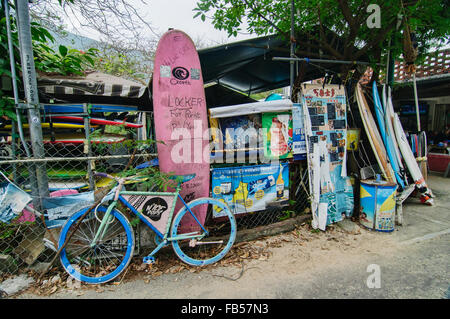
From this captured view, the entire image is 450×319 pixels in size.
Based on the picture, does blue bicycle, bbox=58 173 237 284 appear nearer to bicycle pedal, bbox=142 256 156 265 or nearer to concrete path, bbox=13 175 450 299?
bicycle pedal, bbox=142 256 156 265

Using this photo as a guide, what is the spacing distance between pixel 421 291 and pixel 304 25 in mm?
4420

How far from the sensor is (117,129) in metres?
4.09

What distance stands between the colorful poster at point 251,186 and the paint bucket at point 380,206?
52.1 inches

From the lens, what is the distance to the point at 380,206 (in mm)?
3520

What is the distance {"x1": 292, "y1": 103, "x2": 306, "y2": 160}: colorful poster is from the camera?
359cm

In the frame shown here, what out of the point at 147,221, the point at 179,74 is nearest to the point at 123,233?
the point at 147,221

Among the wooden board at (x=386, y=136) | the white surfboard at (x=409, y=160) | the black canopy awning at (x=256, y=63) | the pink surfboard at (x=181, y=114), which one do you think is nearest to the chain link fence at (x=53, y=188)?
the pink surfboard at (x=181, y=114)

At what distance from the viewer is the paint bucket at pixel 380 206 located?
3.49 metres

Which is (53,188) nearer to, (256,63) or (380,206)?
(380,206)

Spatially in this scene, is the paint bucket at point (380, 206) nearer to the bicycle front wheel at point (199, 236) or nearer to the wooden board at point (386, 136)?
the wooden board at point (386, 136)

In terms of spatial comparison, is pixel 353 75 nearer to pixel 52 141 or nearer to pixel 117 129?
pixel 117 129
